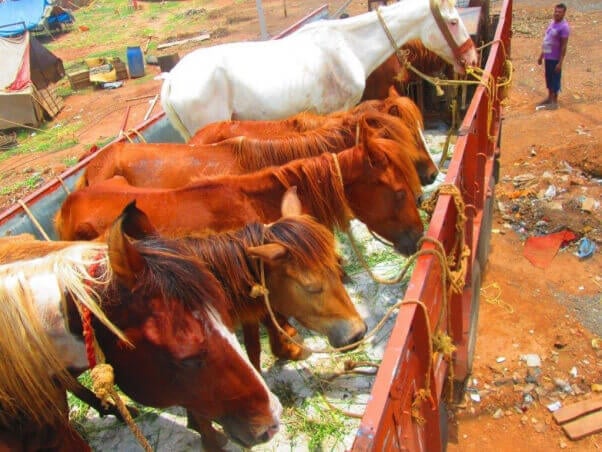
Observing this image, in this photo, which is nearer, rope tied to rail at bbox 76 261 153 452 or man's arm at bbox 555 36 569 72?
rope tied to rail at bbox 76 261 153 452

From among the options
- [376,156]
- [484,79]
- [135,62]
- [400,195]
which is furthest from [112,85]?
[400,195]

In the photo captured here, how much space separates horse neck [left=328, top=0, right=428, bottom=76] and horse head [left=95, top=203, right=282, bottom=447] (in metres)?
4.06

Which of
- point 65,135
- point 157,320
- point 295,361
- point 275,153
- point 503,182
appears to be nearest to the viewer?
Result: point 157,320

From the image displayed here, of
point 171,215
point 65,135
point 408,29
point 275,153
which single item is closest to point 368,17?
point 408,29

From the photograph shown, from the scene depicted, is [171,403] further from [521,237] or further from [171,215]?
[521,237]

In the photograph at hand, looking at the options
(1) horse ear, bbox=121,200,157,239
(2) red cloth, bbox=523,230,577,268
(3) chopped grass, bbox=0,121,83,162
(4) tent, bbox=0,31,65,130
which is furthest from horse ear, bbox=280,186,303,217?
(4) tent, bbox=0,31,65,130

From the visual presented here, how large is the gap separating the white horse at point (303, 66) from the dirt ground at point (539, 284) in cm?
196

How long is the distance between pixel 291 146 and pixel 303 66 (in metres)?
1.74

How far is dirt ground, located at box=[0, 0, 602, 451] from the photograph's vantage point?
339cm

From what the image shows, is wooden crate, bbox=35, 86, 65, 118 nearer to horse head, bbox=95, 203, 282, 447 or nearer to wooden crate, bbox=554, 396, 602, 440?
horse head, bbox=95, 203, 282, 447

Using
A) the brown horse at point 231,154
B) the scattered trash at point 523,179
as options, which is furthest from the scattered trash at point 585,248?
the brown horse at point 231,154

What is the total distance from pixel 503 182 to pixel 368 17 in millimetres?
2845

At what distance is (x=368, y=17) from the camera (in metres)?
5.19

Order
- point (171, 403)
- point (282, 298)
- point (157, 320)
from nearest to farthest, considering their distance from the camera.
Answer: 1. point (157, 320)
2. point (171, 403)
3. point (282, 298)
